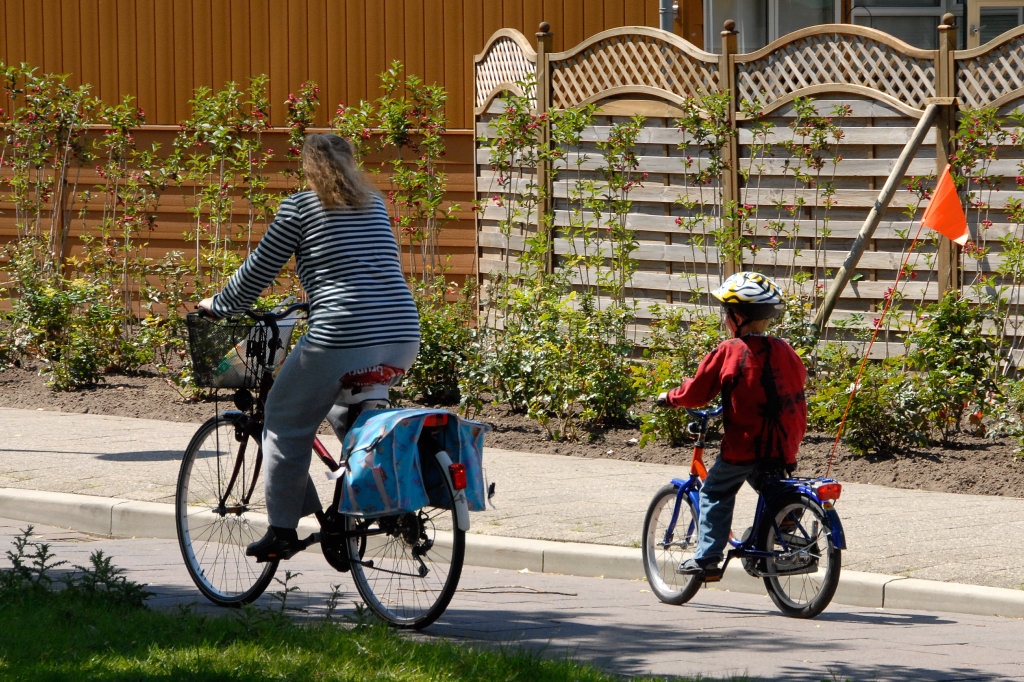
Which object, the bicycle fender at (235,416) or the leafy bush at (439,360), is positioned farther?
the leafy bush at (439,360)

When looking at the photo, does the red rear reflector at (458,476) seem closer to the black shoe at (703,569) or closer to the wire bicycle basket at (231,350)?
the wire bicycle basket at (231,350)

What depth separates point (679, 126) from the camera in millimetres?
11266

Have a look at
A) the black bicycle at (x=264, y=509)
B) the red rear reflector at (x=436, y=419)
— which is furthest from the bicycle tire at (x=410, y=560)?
the red rear reflector at (x=436, y=419)

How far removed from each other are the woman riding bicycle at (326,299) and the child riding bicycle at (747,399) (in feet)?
4.07

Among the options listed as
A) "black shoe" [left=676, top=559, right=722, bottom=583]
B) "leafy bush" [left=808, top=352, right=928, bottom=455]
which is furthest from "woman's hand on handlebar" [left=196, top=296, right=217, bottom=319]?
"leafy bush" [left=808, top=352, right=928, bottom=455]

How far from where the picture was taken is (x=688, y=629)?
5.98 meters

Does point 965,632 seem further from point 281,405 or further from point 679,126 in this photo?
point 679,126

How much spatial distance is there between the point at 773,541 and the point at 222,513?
2281 millimetres

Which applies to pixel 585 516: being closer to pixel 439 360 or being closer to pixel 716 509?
pixel 716 509

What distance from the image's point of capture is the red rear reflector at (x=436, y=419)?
548 cm

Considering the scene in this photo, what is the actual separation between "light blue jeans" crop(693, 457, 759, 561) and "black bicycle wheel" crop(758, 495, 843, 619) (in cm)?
15

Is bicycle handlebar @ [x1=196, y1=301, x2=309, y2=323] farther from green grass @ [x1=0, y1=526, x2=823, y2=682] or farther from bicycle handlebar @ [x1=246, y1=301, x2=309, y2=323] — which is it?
green grass @ [x1=0, y1=526, x2=823, y2=682]

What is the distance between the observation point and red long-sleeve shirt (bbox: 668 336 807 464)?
598cm

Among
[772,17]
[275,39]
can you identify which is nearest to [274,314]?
[772,17]
